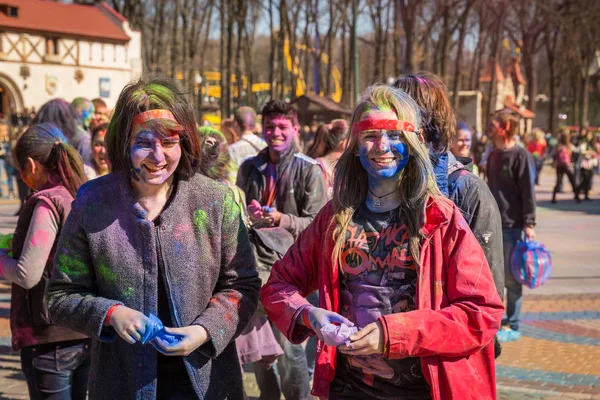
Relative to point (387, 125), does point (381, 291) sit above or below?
below

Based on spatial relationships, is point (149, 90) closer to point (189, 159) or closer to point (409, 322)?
point (189, 159)

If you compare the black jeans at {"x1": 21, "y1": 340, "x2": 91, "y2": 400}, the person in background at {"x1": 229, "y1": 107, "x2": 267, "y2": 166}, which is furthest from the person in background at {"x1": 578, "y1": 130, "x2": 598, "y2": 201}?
the black jeans at {"x1": 21, "y1": 340, "x2": 91, "y2": 400}

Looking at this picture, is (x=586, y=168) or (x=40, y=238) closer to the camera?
(x=40, y=238)

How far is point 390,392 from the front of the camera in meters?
2.79

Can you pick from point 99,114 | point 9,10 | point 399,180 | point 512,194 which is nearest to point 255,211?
point 399,180

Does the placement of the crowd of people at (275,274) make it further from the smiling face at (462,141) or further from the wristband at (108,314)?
the smiling face at (462,141)

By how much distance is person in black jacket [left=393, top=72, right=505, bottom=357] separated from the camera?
3242 millimetres

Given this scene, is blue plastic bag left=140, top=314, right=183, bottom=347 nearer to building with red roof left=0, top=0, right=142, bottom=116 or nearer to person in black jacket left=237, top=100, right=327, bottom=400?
person in black jacket left=237, top=100, right=327, bottom=400

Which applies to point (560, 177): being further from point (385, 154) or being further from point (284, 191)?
point (385, 154)

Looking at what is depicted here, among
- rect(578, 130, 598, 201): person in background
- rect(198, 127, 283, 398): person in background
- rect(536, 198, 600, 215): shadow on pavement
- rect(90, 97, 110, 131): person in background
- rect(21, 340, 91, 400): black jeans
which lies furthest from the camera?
rect(578, 130, 598, 201): person in background

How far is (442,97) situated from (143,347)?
4.94ft

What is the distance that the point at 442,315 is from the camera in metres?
2.62

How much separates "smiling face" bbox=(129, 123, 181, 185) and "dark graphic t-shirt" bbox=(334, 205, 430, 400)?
66cm

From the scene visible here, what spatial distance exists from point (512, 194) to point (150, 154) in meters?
5.31
